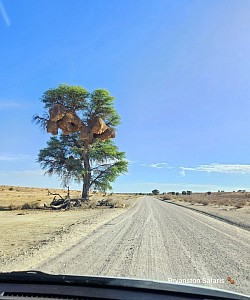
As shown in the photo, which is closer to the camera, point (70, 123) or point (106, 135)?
point (70, 123)

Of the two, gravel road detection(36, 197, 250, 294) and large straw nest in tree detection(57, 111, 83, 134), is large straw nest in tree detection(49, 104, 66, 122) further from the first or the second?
gravel road detection(36, 197, 250, 294)

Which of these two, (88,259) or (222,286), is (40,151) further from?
(222,286)

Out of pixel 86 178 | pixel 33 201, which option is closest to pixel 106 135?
pixel 86 178

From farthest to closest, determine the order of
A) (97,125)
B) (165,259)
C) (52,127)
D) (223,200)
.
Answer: (223,200), (97,125), (52,127), (165,259)

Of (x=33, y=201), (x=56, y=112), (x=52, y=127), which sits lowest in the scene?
(x=33, y=201)

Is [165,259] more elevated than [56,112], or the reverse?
[56,112]

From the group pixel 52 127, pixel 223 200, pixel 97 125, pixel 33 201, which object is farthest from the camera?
pixel 223 200

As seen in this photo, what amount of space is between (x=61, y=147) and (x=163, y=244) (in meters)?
30.0

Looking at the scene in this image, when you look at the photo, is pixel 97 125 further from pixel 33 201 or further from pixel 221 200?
pixel 221 200

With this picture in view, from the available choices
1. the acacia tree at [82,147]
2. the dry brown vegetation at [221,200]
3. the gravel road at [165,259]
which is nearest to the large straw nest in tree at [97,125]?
the acacia tree at [82,147]

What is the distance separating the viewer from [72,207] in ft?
127

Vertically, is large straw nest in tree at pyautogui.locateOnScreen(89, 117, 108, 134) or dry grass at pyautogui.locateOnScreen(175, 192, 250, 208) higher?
large straw nest in tree at pyautogui.locateOnScreen(89, 117, 108, 134)

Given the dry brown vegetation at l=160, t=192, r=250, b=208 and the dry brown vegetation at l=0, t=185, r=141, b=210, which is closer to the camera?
the dry brown vegetation at l=0, t=185, r=141, b=210

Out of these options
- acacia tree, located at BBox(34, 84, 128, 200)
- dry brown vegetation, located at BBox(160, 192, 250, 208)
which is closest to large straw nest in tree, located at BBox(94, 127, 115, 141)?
acacia tree, located at BBox(34, 84, 128, 200)
